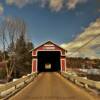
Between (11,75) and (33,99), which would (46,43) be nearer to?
(11,75)

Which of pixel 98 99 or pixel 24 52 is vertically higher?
pixel 24 52

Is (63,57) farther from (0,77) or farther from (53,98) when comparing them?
(53,98)

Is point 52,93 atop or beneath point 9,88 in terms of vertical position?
beneath

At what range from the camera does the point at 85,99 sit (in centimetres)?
1341

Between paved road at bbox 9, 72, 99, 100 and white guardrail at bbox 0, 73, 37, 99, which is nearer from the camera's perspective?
white guardrail at bbox 0, 73, 37, 99

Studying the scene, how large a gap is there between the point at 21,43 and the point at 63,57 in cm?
3698

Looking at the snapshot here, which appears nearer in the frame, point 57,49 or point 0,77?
point 57,49

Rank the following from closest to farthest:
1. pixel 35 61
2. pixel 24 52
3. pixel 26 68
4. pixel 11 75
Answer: pixel 35 61, pixel 11 75, pixel 26 68, pixel 24 52

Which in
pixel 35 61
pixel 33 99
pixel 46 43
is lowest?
pixel 33 99

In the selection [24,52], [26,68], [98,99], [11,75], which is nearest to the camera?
[98,99]

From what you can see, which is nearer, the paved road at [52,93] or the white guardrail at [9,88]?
the white guardrail at [9,88]

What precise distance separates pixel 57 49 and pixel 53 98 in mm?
36958

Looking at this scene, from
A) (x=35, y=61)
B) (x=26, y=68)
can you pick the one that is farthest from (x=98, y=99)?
(x=26, y=68)

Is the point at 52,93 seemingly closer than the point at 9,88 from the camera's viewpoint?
No
